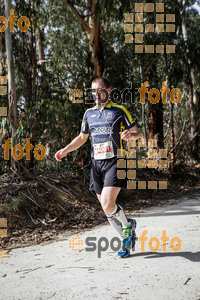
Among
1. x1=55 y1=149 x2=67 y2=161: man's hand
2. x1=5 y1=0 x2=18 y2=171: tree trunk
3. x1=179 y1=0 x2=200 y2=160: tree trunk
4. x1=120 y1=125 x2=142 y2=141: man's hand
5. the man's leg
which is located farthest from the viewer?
x1=179 y1=0 x2=200 y2=160: tree trunk

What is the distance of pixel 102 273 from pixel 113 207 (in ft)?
2.60

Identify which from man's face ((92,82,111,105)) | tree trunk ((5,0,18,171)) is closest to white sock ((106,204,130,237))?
man's face ((92,82,111,105))

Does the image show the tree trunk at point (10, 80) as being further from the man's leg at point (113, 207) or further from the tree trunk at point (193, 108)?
the tree trunk at point (193, 108)

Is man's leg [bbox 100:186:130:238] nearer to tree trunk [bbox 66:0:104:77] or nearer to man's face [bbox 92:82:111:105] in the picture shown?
man's face [bbox 92:82:111:105]

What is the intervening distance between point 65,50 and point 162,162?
23.1 feet

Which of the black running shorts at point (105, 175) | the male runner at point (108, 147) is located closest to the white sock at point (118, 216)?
the male runner at point (108, 147)

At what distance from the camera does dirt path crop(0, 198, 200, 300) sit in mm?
3037

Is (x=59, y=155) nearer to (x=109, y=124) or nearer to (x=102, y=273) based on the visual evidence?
(x=109, y=124)

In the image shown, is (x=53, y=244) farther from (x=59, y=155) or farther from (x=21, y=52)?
(x=21, y=52)

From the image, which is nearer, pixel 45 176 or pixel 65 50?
pixel 45 176

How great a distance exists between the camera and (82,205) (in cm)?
705

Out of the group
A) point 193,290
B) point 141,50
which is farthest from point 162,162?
point 193,290

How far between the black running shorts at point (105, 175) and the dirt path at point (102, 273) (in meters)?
0.83

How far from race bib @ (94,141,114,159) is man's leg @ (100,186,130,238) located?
0.36 meters
